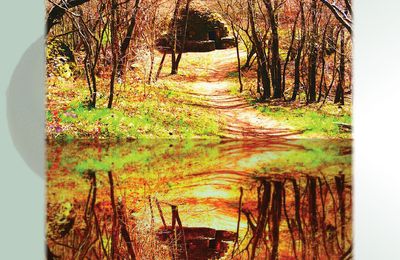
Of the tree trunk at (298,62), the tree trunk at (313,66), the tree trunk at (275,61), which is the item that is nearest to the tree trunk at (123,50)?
the tree trunk at (275,61)

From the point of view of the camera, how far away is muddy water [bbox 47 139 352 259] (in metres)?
3.35

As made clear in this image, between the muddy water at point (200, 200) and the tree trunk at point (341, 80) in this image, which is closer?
the muddy water at point (200, 200)

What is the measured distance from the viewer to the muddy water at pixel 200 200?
3350 mm

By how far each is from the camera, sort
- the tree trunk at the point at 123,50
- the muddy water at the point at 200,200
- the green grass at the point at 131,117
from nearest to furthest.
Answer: the muddy water at the point at 200,200 → the green grass at the point at 131,117 → the tree trunk at the point at 123,50

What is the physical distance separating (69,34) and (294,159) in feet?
8.77

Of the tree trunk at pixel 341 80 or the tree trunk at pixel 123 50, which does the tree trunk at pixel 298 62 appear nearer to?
the tree trunk at pixel 341 80

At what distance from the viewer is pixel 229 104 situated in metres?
6.03

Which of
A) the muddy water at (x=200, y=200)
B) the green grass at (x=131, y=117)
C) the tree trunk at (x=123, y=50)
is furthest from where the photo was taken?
the tree trunk at (x=123, y=50)

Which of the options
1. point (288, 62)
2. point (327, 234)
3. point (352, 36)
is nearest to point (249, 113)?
point (288, 62)

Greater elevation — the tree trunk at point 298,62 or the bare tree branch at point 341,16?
the bare tree branch at point 341,16

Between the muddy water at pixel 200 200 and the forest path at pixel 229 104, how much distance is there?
13 cm

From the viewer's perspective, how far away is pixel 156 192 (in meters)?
4.46

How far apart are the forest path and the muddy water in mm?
131

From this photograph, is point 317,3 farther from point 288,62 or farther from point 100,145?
point 100,145
